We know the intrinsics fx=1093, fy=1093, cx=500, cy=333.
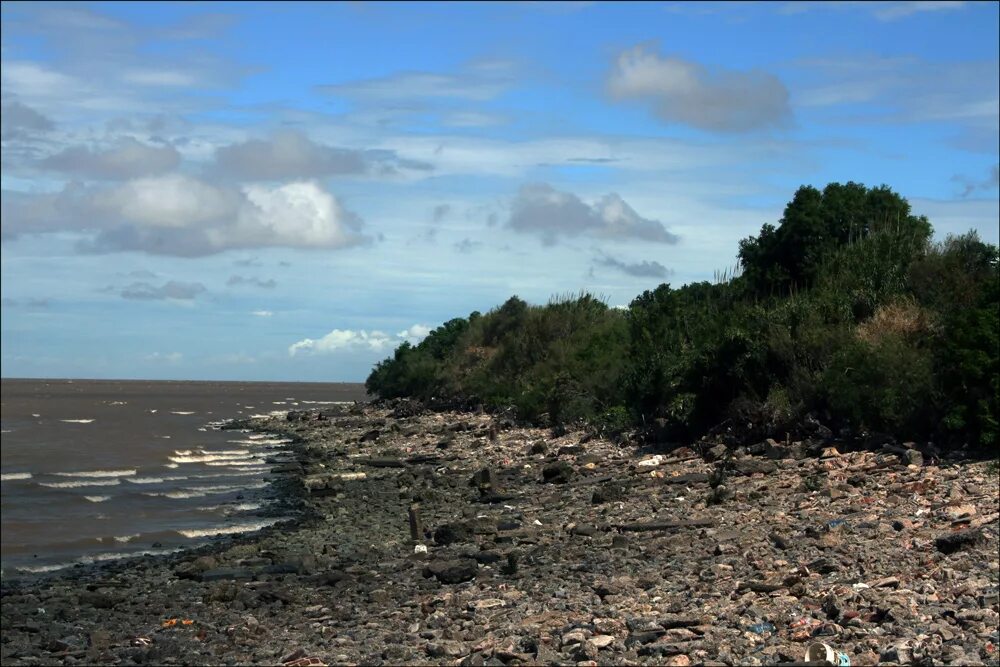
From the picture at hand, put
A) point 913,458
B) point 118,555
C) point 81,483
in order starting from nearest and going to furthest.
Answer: point 913,458
point 118,555
point 81,483

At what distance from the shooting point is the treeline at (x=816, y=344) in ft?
60.5

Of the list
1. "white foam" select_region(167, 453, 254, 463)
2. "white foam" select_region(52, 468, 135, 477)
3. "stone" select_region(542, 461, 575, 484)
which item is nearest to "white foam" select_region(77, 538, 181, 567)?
"stone" select_region(542, 461, 575, 484)

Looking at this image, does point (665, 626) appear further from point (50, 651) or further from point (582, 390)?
point (582, 390)

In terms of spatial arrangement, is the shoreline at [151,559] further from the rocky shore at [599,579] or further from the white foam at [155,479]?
the white foam at [155,479]

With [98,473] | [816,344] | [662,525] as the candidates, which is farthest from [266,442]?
[662,525]

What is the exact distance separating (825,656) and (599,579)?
4388 mm

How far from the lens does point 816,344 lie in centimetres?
2262

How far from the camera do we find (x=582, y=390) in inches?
1382

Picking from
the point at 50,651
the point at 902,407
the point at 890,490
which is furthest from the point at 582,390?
the point at 50,651

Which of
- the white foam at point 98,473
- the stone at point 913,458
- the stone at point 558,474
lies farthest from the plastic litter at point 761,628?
the white foam at point 98,473

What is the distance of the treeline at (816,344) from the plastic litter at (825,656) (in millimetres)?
8833

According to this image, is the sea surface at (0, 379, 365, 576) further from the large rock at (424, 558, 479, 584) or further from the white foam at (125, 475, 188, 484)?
the large rock at (424, 558, 479, 584)

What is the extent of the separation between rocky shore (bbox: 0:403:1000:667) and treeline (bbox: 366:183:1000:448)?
3.94 feet

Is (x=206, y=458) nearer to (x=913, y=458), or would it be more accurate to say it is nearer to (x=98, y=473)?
(x=98, y=473)
